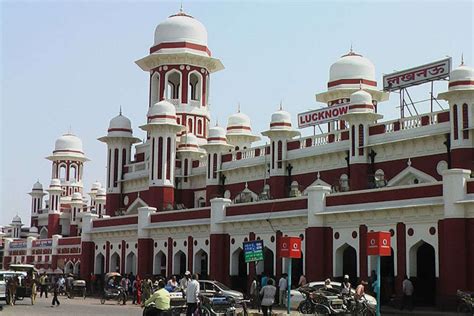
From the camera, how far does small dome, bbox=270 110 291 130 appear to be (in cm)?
4338

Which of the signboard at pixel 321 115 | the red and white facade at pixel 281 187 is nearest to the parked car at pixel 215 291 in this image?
the red and white facade at pixel 281 187

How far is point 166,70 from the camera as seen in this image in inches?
2168

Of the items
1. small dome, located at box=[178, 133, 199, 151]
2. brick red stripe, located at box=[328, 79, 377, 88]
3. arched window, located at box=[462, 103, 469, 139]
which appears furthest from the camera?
brick red stripe, located at box=[328, 79, 377, 88]

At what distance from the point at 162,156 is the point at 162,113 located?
9.38 feet

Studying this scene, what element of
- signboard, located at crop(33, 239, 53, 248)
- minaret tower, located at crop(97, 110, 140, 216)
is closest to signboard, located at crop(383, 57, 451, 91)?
minaret tower, located at crop(97, 110, 140, 216)

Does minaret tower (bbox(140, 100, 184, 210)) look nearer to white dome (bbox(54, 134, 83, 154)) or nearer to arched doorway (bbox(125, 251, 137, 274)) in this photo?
arched doorway (bbox(125, 251, 137, 274))

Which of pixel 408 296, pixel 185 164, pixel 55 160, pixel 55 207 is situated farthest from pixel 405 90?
pixel 55 160

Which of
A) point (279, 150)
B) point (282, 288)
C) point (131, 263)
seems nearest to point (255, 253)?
point (282, 288)

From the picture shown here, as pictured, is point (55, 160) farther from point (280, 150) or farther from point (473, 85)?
point (473, 85)

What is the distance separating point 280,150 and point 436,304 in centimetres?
1655

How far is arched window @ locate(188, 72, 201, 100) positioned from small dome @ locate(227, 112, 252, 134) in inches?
190

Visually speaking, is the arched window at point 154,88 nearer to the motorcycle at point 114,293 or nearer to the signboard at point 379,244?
the motorcycle at point 114,293

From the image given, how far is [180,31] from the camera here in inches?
2174

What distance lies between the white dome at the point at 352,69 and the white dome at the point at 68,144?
120 feet
